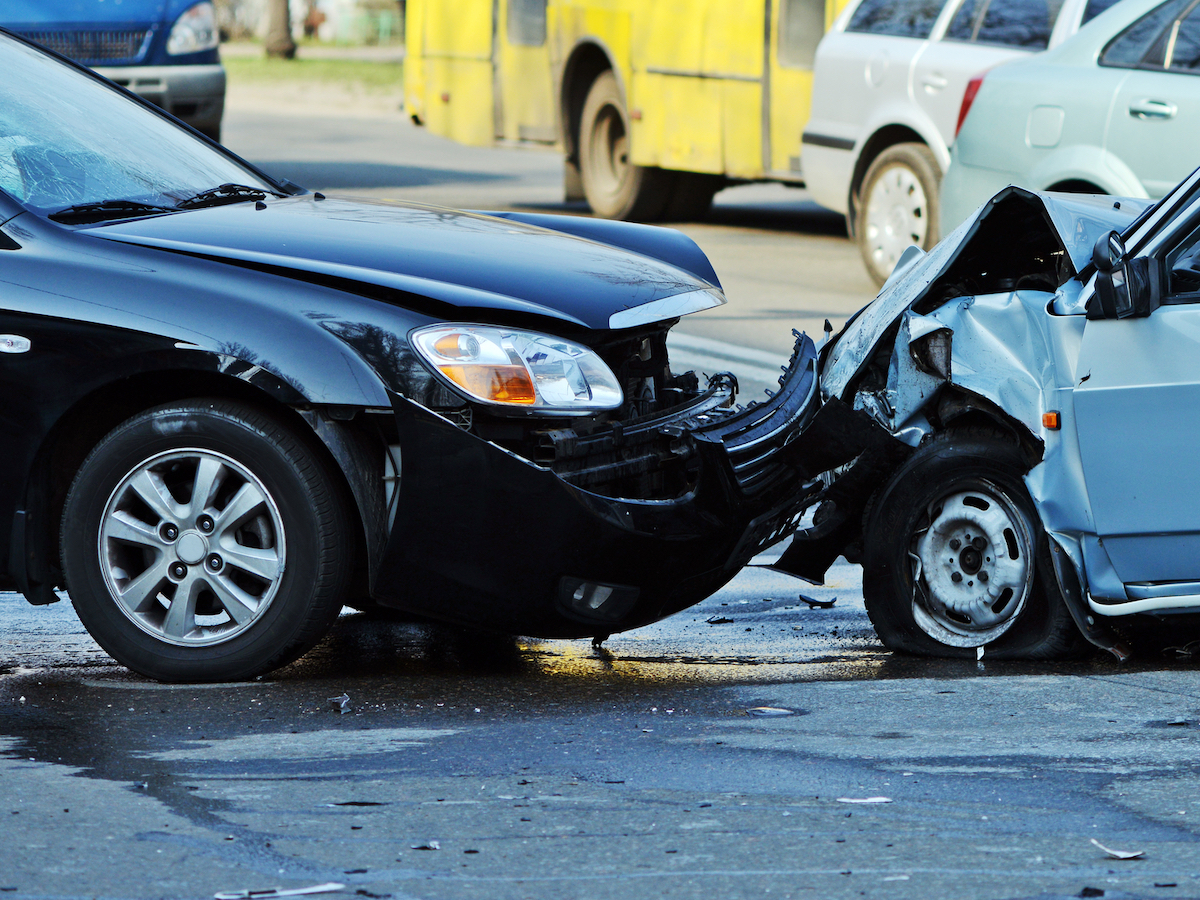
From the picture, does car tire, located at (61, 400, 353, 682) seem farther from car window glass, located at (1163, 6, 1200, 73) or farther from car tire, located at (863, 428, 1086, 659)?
car window glass, located at (1163, 6, 1200, 73)

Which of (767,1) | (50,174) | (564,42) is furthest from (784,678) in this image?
(564,42)

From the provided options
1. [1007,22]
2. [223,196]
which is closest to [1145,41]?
[1007,22]

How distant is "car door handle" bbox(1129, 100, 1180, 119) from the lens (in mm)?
9086

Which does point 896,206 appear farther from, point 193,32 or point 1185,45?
point 193,32

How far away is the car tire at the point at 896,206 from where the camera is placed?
11828 millimetres

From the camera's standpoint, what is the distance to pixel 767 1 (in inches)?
555

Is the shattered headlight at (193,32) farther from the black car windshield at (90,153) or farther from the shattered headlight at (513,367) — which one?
the shattered headlight at (513,367)

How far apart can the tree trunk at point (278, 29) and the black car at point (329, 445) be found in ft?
139

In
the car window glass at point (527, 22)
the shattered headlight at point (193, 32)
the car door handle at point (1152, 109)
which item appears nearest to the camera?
the car door handle at point (1152, 109)

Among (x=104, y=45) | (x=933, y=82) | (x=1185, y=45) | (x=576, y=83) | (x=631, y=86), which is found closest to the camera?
(x=1185, y=45)

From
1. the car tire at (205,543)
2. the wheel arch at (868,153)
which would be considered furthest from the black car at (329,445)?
the wheel arch at (868,153)

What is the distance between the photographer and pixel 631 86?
50.6ft

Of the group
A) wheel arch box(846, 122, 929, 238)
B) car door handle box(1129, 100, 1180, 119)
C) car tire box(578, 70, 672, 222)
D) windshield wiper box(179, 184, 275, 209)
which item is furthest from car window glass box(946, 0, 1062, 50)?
windshield wiper box(179, 184, 275, 209)

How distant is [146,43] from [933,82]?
257 inches
